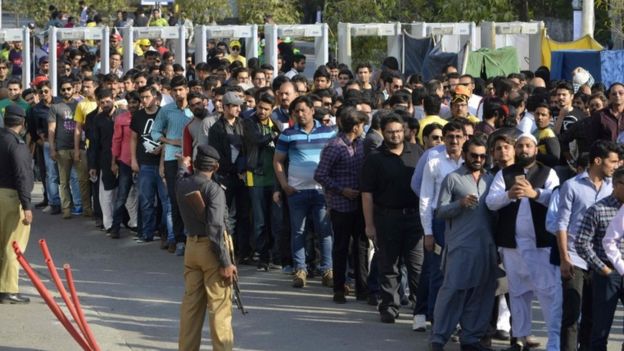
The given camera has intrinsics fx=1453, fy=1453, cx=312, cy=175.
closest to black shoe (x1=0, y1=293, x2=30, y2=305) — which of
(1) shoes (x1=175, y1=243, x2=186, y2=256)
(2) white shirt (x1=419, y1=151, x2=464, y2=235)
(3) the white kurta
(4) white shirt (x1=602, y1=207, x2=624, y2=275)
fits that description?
(1) shoes (x1=175, y1=243, x2=186, y2=256)

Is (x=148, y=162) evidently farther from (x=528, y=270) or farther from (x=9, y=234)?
(x=528, y=270)

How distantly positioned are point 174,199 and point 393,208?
4535 mm

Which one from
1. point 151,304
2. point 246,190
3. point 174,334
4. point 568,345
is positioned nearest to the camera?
point 568,345

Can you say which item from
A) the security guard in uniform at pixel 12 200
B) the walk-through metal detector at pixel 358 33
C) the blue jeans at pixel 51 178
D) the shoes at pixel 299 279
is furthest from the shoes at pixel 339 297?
the walk-through metal detector at pixel 358 33

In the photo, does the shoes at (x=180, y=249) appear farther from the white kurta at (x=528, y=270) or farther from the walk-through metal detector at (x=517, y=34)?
the walk-through metal detector at (x=517, y=34)

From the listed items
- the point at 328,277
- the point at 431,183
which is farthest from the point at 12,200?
the point at 431,183

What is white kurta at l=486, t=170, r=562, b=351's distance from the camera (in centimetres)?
1086

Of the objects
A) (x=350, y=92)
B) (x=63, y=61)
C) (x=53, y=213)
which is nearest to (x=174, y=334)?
(x=350, y=92)

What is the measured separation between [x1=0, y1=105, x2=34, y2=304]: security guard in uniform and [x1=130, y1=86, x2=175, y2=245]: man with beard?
305 centimetres

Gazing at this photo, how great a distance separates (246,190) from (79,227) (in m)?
3.91

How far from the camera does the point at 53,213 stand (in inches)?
781

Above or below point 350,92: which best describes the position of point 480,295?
below

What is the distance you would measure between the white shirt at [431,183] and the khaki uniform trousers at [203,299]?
5.83 feet

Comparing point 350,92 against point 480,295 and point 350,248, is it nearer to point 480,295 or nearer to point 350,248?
point 350,248
